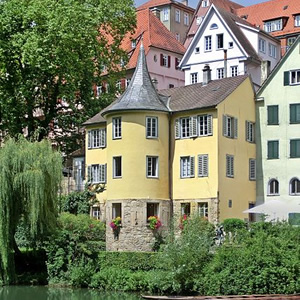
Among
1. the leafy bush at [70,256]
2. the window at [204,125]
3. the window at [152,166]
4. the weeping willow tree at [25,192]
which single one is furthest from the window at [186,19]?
the leafy bush at [70,256]

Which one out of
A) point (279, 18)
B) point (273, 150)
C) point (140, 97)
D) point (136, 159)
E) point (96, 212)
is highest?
point (279, 18)

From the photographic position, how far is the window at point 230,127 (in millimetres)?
48719

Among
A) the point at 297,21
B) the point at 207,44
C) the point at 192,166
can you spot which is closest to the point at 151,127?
the point at 192,166

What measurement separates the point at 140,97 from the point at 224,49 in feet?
75.2

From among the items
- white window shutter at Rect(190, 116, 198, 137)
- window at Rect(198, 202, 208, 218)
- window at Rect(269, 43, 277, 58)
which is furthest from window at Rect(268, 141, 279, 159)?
window at Rect(269, 43, 277, 58)

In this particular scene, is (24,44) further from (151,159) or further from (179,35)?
(179,35)

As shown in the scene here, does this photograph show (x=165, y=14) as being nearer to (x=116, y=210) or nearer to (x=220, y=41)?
(x=220, y=41)

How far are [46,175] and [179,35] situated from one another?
53751 mm

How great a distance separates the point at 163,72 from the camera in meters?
75.4

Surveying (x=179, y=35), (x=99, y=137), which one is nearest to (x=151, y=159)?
(x=99, y=137)

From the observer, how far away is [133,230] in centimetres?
4675

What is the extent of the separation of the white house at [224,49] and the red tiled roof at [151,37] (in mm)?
4466

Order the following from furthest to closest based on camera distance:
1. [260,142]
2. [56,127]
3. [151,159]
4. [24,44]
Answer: [56,127], [24,44], [260,142], [151,159]

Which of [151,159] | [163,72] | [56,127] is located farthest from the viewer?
[163,72]
